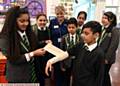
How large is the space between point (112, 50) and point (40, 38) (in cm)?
98

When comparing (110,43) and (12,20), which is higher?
(12,20)

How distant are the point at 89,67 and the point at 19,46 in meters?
0.66

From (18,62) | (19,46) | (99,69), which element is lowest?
(99,69)

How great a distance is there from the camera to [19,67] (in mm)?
2223

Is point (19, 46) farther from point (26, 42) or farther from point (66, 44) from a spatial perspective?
point (66, 44)

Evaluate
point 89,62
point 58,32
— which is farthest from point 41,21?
point 89,62

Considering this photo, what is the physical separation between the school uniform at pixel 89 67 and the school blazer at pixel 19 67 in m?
0.47

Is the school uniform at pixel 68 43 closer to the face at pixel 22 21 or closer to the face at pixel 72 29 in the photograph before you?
the face at pixel 72 29

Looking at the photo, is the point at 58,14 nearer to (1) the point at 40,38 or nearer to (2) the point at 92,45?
(1) the point at 40,38

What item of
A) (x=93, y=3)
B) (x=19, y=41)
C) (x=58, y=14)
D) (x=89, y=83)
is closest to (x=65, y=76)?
(x=58, y=14)

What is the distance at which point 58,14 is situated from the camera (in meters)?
3.76

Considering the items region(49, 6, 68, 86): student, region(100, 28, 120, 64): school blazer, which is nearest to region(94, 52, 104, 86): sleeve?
region(100, 28, 120, 64): school blazer

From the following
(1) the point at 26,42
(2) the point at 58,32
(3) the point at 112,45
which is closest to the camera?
(1) the point at 26,42

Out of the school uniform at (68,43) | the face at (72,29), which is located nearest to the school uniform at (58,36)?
the school uniform at (68,43)
